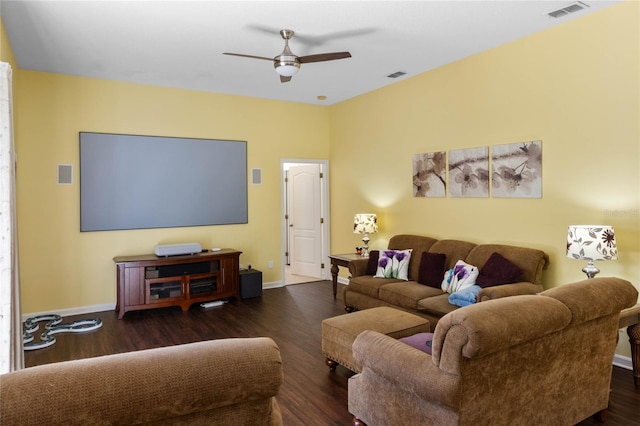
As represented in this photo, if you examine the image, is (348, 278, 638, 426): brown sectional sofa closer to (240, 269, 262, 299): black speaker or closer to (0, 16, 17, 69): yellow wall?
(240, 269, 262, 299): black speaker

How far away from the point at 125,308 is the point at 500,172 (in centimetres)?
477

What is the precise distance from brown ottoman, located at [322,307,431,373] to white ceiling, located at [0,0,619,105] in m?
2.66

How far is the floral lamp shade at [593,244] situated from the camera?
10.7 ft

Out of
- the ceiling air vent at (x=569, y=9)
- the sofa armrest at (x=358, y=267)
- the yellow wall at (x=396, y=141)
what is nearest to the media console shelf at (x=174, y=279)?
the yellow wall at (x=396, y=141)

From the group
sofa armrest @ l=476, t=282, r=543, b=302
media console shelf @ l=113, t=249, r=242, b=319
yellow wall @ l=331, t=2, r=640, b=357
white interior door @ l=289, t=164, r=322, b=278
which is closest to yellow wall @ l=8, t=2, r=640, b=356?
yellow wall @ l=331, t=2, r=640, b=357

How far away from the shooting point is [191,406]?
1.30m

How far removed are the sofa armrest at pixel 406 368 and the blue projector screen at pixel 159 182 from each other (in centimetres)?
443

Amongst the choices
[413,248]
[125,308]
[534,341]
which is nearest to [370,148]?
[413,248]

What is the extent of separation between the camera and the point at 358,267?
539cm

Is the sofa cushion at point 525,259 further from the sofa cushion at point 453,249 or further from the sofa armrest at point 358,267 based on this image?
the sofa armrest at point 358,267

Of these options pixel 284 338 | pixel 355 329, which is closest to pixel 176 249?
pixel 284 338

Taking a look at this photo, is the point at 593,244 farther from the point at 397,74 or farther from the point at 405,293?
the point at 397,74

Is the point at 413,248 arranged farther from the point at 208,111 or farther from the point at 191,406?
the point at 191,406

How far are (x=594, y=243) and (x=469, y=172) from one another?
1.79 m
